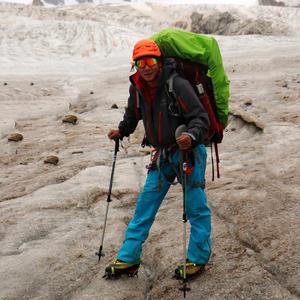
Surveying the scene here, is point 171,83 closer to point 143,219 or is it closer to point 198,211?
point 198,211

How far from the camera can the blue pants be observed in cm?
575

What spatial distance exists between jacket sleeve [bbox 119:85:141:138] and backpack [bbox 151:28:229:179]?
707mm

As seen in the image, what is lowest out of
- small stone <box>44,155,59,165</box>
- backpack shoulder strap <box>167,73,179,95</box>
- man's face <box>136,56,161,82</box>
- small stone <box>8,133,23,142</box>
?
small stone <box>8,133,23,142</box>

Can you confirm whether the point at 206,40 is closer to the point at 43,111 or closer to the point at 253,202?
the point at 253,202

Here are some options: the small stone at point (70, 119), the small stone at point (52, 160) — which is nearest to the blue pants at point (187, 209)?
the small stone at point (52, 160)

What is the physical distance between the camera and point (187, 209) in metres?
5.80

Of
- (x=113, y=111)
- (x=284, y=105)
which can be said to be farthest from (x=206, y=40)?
(x=113, y=111)

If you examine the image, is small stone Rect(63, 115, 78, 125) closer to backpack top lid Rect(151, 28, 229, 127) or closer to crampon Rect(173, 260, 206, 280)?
backpack top lid Rect(151, 28, 229, 127)

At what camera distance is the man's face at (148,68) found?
5465 mm

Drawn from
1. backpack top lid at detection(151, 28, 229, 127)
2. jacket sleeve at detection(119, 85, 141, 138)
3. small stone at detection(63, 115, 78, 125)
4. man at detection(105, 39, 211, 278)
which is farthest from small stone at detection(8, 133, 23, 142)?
backpack top lid at detection(151, 28, 229, 127)

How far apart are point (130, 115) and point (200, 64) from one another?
4.04 ft

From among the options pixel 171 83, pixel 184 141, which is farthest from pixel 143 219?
pixel 171 83

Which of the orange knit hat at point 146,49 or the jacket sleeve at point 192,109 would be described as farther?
the orange knit hat at point 146,49

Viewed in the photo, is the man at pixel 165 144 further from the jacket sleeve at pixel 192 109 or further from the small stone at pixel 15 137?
the small stone at pixel 15 137
